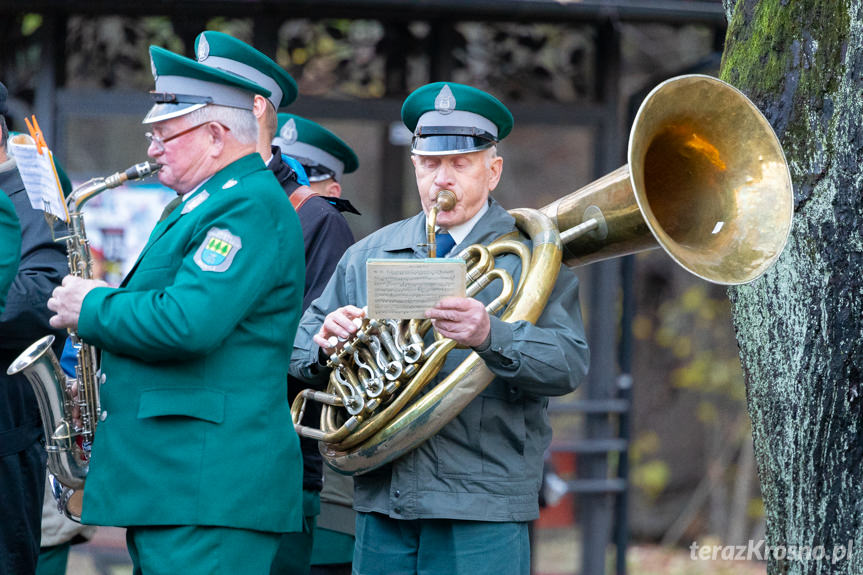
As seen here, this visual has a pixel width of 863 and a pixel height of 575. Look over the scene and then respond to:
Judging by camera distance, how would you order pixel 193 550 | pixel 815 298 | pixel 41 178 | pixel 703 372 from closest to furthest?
pixel 193 550 < pixel 41 178 < pixel 815 298 < pixel 703 372

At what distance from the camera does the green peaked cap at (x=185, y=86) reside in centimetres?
270

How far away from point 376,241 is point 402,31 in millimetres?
3176

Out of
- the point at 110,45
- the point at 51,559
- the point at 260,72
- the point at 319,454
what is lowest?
the point at 51,559

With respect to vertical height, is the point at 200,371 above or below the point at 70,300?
below

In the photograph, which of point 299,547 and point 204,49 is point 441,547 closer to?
point 299,547

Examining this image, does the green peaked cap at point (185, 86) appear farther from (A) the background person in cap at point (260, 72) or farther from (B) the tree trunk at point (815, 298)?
(B) the tree trunk at point (815, 298)

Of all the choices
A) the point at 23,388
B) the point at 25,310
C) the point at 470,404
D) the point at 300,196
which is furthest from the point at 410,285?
the point at 23,388

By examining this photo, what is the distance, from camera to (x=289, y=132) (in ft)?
13.9

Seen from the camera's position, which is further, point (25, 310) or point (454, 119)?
point (25, 310)

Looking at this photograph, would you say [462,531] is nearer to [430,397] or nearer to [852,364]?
[430,397]

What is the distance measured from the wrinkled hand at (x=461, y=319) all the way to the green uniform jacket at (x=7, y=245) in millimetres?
1152

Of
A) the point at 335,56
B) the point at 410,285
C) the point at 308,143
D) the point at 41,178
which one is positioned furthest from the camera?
the point at 335,56

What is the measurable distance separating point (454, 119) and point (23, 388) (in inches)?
60.9

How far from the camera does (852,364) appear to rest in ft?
10.0
